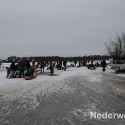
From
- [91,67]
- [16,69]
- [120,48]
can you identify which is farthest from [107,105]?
[120,48]

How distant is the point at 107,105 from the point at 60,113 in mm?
2362

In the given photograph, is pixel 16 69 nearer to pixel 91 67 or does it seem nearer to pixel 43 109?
pixel 43 109

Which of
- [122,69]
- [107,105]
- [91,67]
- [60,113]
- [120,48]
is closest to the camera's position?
[60,113]

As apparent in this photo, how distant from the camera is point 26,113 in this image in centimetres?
1098

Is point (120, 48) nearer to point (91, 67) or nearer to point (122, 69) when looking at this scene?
point (91, 67)

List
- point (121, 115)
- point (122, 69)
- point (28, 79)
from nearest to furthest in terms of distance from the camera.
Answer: point (121, 115) < point (28, 79) < point (122, 69)

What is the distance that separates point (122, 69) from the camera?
3950 centimetres

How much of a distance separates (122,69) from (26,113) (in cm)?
2981

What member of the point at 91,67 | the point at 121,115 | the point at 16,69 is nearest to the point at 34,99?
the point at 121,115

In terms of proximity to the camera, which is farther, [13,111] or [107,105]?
[107,105]

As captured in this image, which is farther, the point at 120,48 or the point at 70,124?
the point at 120,48

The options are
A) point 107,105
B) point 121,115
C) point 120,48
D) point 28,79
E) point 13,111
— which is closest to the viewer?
point 121,115

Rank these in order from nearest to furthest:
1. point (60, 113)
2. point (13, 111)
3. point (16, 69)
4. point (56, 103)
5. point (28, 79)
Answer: point (60, 113) < point (13, 111) < point (56, 103) < point (28, 79) < point (16, 69)

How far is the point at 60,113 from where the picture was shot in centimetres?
1078
